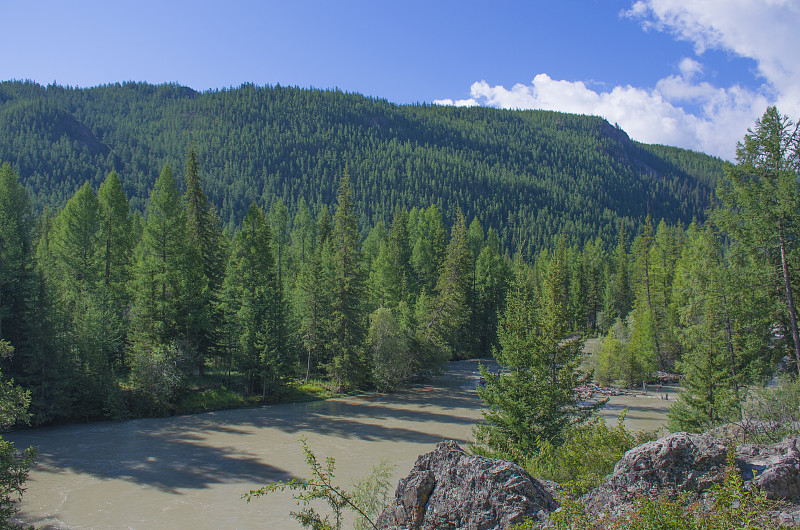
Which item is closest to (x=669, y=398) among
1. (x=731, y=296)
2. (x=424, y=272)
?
(x=731, y=296)

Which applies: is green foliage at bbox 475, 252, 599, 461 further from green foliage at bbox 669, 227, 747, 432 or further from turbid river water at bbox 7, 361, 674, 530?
turbid river water at bbox 7, 361, 674, 530

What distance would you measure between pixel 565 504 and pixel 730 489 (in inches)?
76.0

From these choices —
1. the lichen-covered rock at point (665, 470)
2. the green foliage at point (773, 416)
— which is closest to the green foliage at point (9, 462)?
the lichen-covered rock at point (665, 470)

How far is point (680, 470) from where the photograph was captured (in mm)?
7453

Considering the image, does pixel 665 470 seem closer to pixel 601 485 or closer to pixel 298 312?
pixel 601 485

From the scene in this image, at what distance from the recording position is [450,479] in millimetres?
8352

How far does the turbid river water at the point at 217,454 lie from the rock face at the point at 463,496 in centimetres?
1163

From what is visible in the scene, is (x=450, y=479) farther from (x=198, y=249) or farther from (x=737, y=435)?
(x=198, y=249)

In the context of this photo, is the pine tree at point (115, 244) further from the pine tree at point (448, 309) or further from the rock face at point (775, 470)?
the rock face at point (775, 470)

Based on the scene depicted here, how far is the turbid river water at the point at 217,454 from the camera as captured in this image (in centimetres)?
1880

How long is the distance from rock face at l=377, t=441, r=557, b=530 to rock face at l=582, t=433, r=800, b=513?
972 millimetres

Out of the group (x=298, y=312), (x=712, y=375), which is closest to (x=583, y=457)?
(x=712, y=375)

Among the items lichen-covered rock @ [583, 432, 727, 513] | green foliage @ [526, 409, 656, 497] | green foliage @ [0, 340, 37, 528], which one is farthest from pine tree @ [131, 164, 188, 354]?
lichen-covered rock @ [583, 432, 727, 513]

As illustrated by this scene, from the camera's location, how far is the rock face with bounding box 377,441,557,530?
301 inches
